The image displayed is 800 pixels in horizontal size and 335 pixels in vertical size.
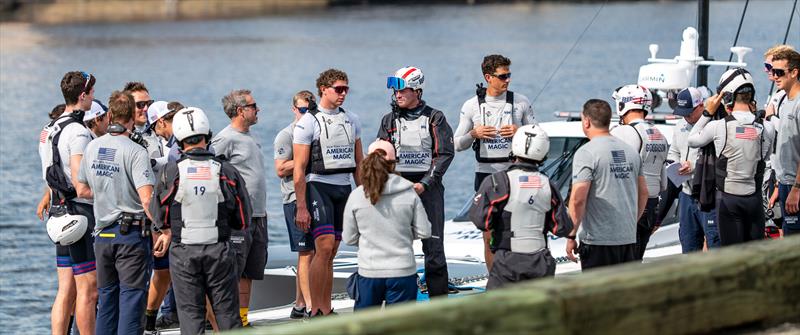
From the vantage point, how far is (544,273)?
837 centimetres

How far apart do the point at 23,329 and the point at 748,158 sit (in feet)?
36.3

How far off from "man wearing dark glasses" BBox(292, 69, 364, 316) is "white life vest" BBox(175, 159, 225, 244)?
56.0 inches

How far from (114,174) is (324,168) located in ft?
5.72

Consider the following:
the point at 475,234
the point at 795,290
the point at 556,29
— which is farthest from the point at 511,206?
the point at 556,29

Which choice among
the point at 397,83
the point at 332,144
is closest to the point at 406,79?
the point at 397,83

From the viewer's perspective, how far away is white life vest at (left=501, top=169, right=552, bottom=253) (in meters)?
8.27

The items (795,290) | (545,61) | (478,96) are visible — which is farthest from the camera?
(545,61)

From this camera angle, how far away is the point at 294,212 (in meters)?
11.0

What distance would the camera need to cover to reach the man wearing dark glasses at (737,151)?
9.83 m

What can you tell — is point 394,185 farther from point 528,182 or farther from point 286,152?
point 286,152

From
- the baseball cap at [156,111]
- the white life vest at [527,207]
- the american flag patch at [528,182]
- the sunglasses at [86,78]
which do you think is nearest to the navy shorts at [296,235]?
the baseball cap at [156,111]

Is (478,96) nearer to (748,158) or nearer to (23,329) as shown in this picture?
(748,158)

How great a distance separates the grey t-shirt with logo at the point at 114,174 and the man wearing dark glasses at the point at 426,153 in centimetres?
198

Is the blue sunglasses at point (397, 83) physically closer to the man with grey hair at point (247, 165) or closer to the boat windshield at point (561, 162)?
the man with grey hair at point (247, 165)
